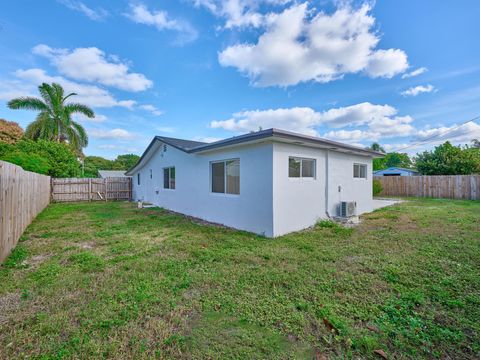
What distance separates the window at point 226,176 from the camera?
7.03 m

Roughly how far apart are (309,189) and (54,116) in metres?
21.6

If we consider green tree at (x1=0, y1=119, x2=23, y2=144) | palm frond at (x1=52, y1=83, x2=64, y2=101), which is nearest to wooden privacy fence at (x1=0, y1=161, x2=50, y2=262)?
palm frond at (x1=52, y1=83, x2=64, y2=101)

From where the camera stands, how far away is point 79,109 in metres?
18.8

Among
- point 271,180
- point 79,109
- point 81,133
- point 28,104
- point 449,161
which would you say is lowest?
point 271,180

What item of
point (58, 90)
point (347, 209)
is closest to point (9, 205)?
point (347, 209)

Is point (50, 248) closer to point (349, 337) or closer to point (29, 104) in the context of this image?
point (349, 337)

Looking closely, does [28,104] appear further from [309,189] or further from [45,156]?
[309,189]

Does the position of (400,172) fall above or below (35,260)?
above

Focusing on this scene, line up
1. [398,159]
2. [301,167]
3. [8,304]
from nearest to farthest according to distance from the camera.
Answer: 1. [8,304]
2. [301,167]
3. [398,159]

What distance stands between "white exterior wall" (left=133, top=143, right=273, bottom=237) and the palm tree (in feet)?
39.2

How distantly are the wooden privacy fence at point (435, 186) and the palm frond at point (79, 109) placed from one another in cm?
2548

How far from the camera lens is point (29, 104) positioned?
16875 mm

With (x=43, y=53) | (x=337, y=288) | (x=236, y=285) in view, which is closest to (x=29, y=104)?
(x=43, y=53)

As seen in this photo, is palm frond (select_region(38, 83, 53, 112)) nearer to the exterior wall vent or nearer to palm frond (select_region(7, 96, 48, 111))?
palm frond (select_region(7, 96, 48, 111))
